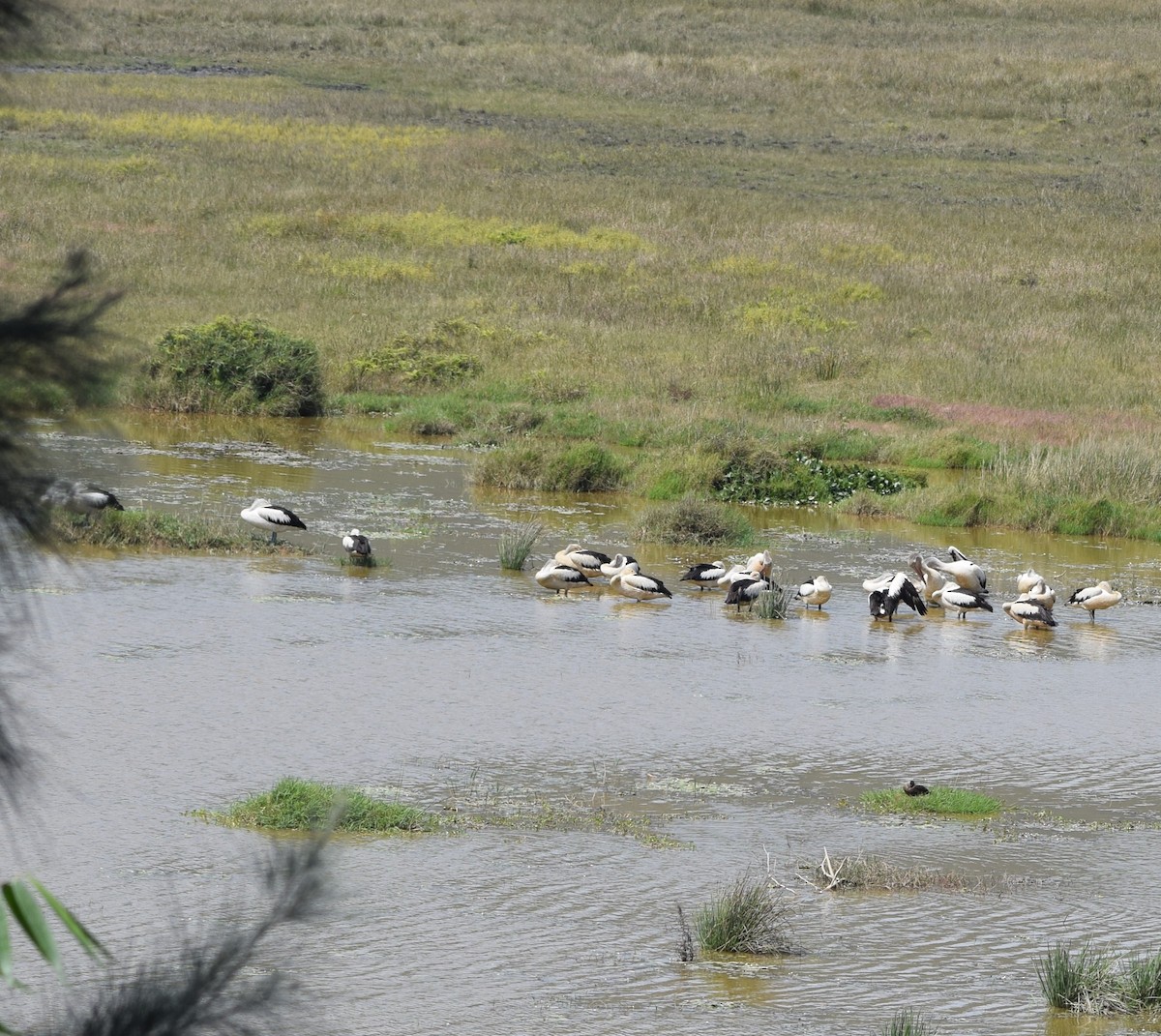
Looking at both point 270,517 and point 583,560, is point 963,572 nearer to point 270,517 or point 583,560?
point 583,560

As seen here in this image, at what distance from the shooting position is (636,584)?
55.4 ft

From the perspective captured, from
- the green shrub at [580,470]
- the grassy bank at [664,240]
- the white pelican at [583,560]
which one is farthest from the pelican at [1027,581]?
the green shrub at [580,470]

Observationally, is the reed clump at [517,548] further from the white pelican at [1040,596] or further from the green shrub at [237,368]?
the green shrub at [237,368]

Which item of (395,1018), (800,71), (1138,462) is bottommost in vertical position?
(395,1018)

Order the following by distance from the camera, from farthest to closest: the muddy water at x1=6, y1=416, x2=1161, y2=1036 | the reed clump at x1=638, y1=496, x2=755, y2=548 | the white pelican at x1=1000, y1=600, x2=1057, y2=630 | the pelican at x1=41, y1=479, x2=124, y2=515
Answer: the reed clump at x1=638, y1=496, x2=755, y2=548, the white pelican at x1=1000, y1=600, x2=1057, y2=630, the muddy water at x1=6, y1=416, x2=1161, y2=1036, the pelican at x1=41, y1=479, x2=124, y2=515

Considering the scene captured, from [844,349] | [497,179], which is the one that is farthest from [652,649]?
[497,179]

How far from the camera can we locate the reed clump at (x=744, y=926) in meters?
8.61

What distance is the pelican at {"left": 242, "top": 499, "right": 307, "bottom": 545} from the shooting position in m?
17.9

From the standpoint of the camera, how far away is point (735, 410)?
2645 cm

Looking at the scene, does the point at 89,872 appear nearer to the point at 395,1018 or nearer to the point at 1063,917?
the point at 395,1018

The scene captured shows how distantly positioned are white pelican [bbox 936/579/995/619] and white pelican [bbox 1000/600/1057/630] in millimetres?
270

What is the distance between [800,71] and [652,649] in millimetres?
58686

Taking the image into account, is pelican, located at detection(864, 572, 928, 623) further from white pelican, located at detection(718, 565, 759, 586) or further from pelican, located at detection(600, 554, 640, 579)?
pelican, located at detection(600, 554, 640, 579)

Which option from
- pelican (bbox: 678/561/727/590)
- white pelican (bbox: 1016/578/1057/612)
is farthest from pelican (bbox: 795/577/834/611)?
white pelican (bbox: 1016/578/1057/612)
